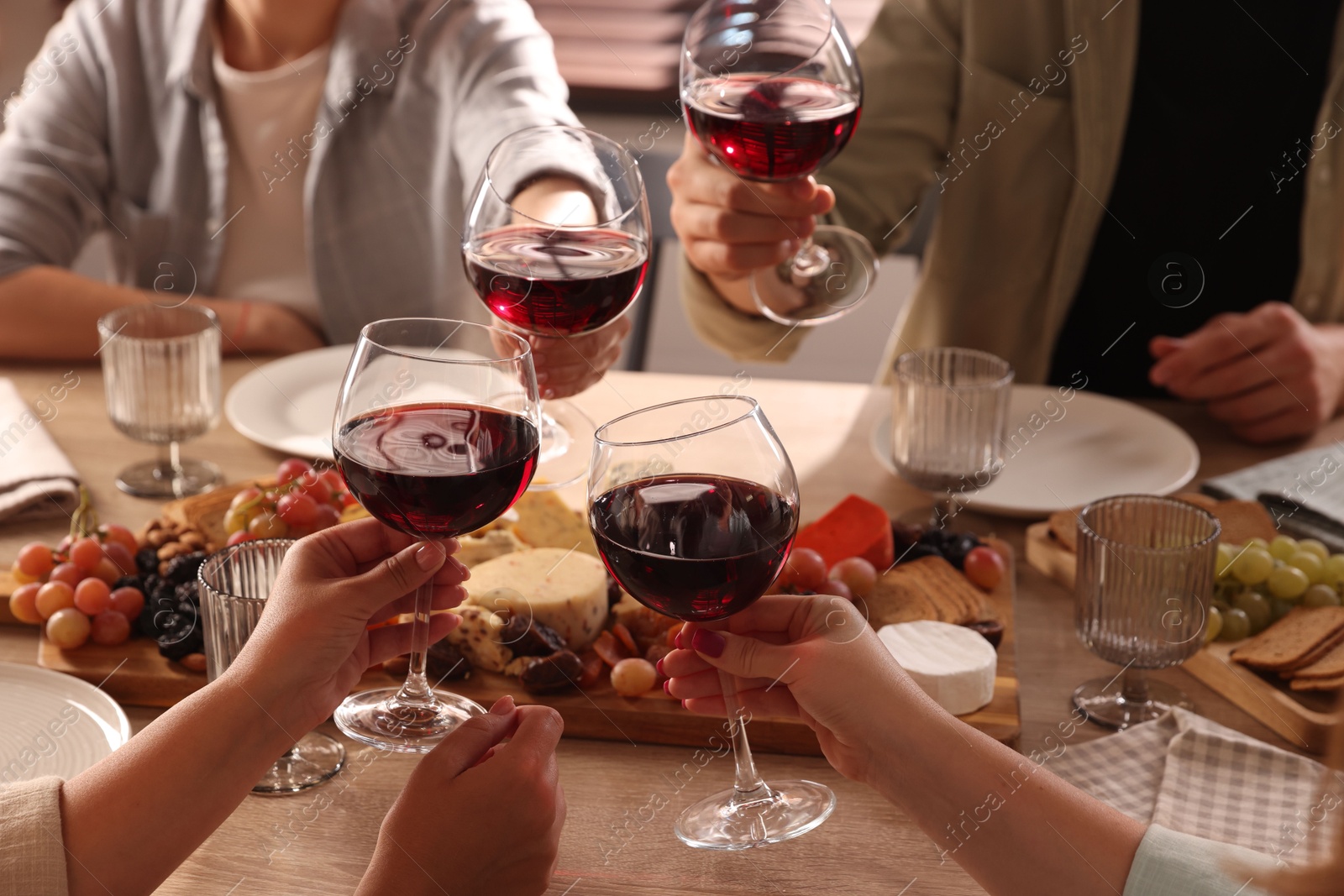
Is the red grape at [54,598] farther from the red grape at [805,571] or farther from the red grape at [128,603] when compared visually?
the red grape at [805,571]

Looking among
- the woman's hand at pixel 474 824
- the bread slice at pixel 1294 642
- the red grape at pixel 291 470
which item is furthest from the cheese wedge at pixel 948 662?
the red grape at pixel 291 470

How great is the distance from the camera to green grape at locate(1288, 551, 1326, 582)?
1.18 m

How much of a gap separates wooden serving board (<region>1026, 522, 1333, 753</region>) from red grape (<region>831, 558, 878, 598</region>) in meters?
0.31

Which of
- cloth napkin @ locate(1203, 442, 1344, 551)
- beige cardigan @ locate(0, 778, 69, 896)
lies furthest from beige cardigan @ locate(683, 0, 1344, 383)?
beige cardigan @ locate(0, 778, 69, 896)

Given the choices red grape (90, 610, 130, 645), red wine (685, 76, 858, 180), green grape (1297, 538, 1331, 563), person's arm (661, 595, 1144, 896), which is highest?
red wine (685, 76, 858, 180)

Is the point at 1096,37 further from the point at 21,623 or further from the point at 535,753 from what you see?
the point at 21,623

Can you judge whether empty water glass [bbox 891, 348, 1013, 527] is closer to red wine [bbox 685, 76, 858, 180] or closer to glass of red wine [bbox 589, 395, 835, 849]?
red wine [bbox 685, 76, 858, 180]

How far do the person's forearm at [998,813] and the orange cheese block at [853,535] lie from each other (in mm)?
404

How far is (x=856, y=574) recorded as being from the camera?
116cm

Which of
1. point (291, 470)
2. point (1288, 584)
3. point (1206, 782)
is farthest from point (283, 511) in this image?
point (1288, 584)

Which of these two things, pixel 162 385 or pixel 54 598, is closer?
pixel 54 598

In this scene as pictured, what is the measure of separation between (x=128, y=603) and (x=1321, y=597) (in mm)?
1129

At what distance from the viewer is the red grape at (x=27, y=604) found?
111 centimetres

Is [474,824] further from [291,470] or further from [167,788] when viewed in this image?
[291,470]
